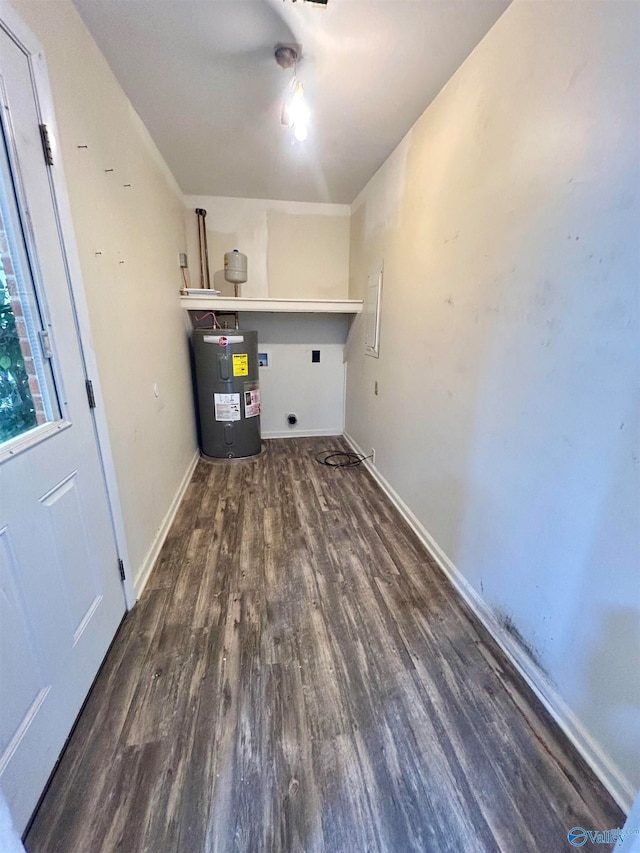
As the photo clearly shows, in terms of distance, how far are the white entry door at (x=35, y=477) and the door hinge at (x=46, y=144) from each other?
0.05 ft

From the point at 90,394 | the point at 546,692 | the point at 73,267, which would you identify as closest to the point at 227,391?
the point at 90,394

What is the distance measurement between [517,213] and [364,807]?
1976 mm

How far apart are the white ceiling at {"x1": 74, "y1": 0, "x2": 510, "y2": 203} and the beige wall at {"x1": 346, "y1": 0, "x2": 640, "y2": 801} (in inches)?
7.0

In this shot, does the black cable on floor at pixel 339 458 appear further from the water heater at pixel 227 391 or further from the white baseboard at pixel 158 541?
the white baseboard at pixel 158 541

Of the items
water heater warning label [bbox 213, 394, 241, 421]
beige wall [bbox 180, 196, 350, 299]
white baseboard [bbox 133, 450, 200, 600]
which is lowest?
white baseboard [bbox 133, 450, 200, 600]

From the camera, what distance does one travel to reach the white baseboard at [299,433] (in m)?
3.91

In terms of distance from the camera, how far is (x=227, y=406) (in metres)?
3.07

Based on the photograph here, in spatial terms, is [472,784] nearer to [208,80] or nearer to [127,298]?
[127,298]

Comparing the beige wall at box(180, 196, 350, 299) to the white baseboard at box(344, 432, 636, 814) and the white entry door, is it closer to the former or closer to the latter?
the white entry door

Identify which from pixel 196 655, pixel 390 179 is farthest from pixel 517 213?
pixel 196 655

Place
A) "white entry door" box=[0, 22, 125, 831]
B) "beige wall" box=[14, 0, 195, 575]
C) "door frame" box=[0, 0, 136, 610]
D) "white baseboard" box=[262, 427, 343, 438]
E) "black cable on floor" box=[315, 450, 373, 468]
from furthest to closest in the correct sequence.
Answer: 1. "white baseboard" box=[262, 427, 343, 438]
2. "black cable on floor" box=[315, 450, 373, 468]
3. "beige wall" box=[14, 0, 195, 575]
4. "door frame" box=[0, 0, 136, 610]
5. "white entry door" box=[0, 22, 125, 831]

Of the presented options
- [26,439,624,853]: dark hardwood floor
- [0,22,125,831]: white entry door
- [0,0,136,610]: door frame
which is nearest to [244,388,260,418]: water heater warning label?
[26,439,624,853]: dark hardwood floor

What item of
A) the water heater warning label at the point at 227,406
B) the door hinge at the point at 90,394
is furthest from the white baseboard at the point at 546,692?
the water heater warning label at the point at 227,406

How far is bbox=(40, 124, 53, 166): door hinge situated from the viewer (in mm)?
1062
